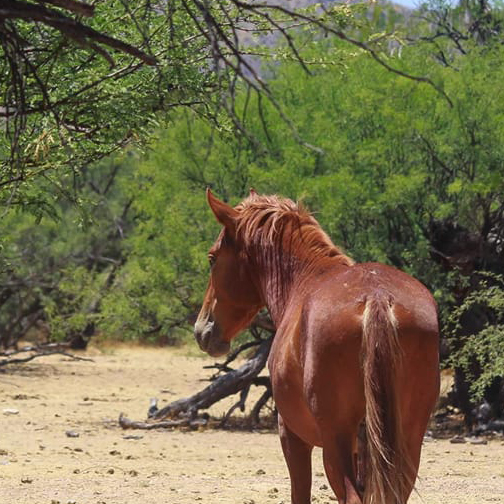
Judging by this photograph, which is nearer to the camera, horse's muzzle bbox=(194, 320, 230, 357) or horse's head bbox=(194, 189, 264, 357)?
horse's head bbox=(194, 189, 264, 357)

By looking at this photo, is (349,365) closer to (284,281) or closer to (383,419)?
(383,419)

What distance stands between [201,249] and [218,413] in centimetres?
290

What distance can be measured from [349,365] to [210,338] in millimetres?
1788

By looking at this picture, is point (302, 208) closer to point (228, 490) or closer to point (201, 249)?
point (228, 490)

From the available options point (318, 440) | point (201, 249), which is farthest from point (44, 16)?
point (201, 249)

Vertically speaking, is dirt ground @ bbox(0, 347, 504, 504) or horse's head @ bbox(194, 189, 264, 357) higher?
horse's head @ bbox(194, 189, 264, 357)

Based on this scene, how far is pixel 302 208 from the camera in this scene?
6.06 m

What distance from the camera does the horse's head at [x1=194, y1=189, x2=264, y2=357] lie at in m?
6.29

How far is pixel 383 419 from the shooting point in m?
4.65

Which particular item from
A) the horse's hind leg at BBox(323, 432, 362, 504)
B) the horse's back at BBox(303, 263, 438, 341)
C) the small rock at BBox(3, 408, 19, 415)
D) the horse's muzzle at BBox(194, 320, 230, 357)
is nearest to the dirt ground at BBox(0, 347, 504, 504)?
the small rock at BBox(3, 408, 19, 415)

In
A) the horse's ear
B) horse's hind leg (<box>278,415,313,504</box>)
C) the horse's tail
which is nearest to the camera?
the horse's tail

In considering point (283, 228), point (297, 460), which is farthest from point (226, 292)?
point (297, 460)

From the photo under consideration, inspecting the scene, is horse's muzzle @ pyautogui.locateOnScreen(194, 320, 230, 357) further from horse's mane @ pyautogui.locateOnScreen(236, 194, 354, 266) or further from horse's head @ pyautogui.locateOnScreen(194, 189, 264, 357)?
horse's mane @ pyautogui.locateOnScreen(236, 194, 354, 266)

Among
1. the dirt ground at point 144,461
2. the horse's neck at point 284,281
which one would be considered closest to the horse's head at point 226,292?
the horse's neck at point 284,281
